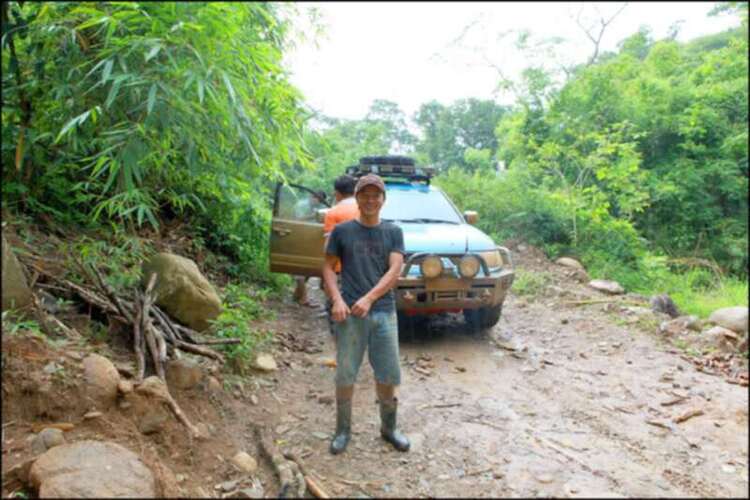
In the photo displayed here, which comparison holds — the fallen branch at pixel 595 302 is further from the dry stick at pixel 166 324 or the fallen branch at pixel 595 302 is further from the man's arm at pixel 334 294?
the dry stick at pixel 166 324

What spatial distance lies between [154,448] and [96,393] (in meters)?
0.42

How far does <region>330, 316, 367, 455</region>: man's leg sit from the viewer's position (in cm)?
283

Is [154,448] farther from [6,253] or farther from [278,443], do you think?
[6,253]

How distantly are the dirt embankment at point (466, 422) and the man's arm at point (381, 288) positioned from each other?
0.83 metres

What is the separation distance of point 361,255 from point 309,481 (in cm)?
121

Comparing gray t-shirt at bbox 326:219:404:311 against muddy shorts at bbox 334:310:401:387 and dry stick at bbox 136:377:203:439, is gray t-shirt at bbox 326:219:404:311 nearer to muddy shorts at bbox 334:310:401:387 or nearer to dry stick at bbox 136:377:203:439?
muddy shorts at bbox 334:310:401:387

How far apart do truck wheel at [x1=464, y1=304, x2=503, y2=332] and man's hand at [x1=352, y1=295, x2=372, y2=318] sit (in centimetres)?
243

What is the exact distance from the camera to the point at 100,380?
255 cm

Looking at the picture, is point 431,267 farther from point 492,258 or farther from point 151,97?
point 151,97

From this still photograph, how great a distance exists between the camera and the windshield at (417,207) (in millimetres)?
5359

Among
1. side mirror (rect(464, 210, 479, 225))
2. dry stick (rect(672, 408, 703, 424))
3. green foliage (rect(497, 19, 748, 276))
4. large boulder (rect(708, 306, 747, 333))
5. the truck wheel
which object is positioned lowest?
the truck wheel

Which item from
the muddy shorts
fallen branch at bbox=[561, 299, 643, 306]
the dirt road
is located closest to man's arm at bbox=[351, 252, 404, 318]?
the muddy shorts

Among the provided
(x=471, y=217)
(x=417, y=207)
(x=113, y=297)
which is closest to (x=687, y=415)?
(x=113, y=297)

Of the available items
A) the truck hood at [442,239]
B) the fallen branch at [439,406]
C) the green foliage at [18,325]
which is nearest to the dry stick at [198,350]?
the green foliage at [18,325]
